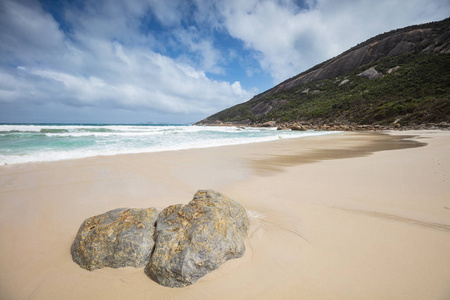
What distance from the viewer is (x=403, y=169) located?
227 inches

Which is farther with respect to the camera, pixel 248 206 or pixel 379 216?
pixel 248 206

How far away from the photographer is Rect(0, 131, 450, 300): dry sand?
180 centimetres

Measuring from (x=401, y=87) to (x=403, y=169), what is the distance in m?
46.3

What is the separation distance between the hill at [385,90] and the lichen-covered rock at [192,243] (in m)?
36.0

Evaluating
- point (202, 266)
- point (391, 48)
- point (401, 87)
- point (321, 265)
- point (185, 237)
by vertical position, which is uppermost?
point (391, 48)

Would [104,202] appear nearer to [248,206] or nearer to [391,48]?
[248,206]

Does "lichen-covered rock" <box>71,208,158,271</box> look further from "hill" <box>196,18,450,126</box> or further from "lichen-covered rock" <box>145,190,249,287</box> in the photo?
"hill" <box>196,18,450,126</box>

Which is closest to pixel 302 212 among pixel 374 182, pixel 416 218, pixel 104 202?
pixel 416 218

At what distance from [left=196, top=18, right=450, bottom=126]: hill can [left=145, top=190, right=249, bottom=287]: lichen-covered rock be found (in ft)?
118

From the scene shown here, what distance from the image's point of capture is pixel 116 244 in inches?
83.8

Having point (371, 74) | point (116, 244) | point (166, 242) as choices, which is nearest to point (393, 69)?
→ point (371, 74)

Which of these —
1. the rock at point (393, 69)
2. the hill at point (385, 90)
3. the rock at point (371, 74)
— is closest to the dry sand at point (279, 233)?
the hill at point (385, 90)

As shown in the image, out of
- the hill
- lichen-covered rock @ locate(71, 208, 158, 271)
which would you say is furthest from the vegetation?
lichen-covered rock @ locate(71, 208, 158, 271)

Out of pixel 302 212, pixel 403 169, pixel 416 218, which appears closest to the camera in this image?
pixel 416 218
